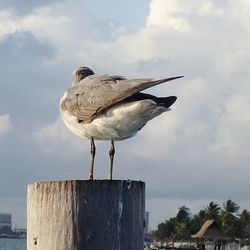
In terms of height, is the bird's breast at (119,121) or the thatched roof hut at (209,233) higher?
the bird's breast at (119,121)

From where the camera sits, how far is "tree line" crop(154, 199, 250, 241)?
129 meters

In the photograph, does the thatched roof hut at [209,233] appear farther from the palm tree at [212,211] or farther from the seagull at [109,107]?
the seagull at [109,107]

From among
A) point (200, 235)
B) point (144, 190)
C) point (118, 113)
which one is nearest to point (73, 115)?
point (118, 113)

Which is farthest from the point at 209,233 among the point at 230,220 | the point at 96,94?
the point at 96,94

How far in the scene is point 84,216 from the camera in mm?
5453

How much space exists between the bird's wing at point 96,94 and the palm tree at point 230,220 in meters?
119

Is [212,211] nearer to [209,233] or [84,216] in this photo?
[209,233]

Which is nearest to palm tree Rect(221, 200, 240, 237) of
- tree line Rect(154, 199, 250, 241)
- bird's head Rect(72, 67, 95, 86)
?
tree line Rect(154, 199, 250, 241)

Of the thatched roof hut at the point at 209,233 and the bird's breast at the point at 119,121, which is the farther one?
the thatched roof hut at the point at 209,233

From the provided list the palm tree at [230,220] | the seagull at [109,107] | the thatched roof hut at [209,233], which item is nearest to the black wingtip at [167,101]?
the seagull at [109,107]

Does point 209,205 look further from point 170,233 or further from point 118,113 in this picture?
point 118,113

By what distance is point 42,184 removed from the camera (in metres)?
5.57

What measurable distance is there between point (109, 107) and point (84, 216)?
313 cm

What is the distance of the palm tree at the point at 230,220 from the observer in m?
128
